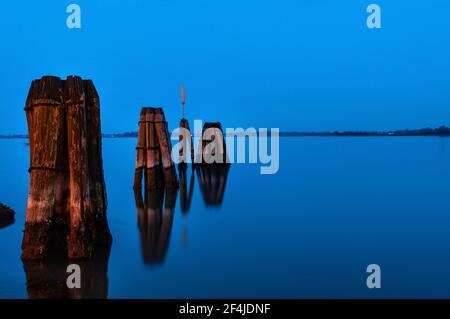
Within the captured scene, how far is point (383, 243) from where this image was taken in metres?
5.56

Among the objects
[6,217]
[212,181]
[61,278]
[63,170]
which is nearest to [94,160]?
[63,170]

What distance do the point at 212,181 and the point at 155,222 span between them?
6239mm

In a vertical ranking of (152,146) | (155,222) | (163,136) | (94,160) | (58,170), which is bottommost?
(155,222)

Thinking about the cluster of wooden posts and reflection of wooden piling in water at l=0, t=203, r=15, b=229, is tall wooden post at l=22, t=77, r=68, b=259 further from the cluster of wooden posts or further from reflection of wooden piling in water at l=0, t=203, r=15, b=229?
reflection of wooden piling in water at l=0, t=203, r=15, b=229

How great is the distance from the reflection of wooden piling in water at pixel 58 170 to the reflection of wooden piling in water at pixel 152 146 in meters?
4.34

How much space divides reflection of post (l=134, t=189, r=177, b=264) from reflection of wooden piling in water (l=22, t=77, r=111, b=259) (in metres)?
0.84

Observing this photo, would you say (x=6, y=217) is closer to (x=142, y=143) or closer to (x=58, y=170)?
(x=58, y=170)

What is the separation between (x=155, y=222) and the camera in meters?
6.85

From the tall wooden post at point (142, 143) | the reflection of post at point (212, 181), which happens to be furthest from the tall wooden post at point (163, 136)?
the reflection of post at point (212, 181)

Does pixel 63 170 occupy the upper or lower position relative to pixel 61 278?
upper

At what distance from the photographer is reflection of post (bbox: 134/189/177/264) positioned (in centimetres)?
519

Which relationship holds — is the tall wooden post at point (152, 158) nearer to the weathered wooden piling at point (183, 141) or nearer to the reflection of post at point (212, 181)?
the reflection of post at point (212, 181)

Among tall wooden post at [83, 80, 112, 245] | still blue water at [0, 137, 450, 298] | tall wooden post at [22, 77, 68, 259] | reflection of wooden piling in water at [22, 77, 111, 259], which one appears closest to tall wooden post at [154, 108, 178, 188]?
still blue water at [0, 137, 450, 298]
